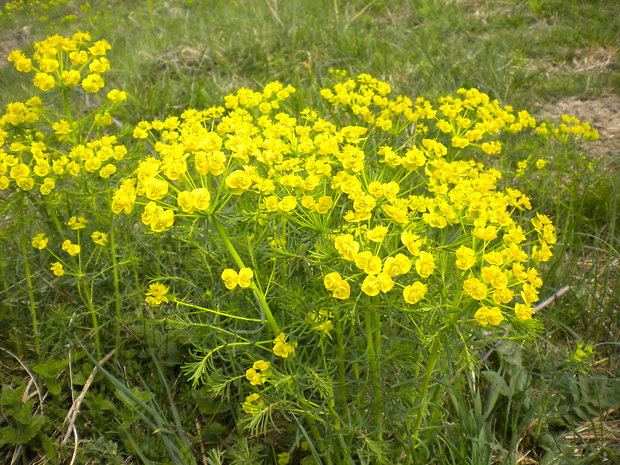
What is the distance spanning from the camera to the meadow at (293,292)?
140cm

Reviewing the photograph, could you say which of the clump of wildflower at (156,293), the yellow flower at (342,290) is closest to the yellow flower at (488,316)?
the yellow flower at (342,290)

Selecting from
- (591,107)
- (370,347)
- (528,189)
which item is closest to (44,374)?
(370,347)

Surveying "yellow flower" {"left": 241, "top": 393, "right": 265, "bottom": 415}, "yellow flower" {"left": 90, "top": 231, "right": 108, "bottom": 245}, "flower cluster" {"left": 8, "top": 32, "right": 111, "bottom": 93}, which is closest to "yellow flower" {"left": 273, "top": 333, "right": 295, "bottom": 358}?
"yellow flower" {"left": 241, "top": 393, "right": 265, "bottom": 415}

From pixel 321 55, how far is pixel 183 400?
13.2ft

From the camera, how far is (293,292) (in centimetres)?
155

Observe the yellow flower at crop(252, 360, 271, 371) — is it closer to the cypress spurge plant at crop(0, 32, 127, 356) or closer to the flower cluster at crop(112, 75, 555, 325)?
the flower cluster at crop(112, 75, 555, 325)

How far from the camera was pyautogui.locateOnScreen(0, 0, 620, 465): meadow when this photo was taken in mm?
1397

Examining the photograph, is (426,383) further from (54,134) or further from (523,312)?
(54,134)

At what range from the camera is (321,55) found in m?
5.08

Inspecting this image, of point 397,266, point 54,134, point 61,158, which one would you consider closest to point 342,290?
point 397,266

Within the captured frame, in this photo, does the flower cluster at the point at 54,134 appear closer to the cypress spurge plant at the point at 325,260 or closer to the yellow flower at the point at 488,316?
the cypress spurge plant at the point at 325,260

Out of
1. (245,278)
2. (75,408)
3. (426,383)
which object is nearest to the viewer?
(245,278)

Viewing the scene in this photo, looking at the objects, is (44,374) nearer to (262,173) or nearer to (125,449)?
(125,449)

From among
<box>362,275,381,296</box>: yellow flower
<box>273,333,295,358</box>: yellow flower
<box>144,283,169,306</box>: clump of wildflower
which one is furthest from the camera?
<box>144,283,169,306</box>: clump of wildflower
